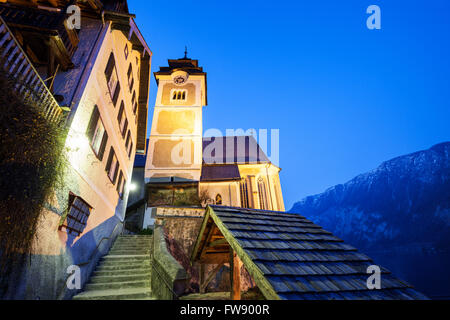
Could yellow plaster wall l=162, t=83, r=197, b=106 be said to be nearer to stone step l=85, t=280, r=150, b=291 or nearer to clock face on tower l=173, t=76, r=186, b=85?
clock face on tower l=173, t=76, r=186, b=85

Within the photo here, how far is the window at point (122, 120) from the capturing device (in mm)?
11039

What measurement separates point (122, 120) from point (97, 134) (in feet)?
11.9

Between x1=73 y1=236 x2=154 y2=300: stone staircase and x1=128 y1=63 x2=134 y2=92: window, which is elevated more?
x1=128 y1=63 x2=134 y2=92: window

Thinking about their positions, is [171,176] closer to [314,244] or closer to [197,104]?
[197,104]

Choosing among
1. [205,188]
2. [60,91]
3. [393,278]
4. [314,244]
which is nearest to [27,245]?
[60,91]

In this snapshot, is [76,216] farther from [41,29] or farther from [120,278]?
[41,29]

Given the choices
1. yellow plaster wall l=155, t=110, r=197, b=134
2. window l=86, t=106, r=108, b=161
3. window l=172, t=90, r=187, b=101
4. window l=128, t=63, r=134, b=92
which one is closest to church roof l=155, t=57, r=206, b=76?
window l=172, t=90, r=187, b=101

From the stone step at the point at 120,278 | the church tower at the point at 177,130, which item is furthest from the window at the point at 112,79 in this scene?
the church tower at the point at 177,130

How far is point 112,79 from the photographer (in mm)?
9477

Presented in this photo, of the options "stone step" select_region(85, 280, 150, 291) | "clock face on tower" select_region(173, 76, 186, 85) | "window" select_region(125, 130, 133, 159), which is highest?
"clock face on tower" select_region(173, 76, 186, 85)

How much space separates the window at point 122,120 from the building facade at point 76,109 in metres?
0.05

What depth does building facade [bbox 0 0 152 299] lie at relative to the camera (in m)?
4.80

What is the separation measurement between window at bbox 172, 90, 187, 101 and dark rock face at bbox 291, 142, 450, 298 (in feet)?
130
